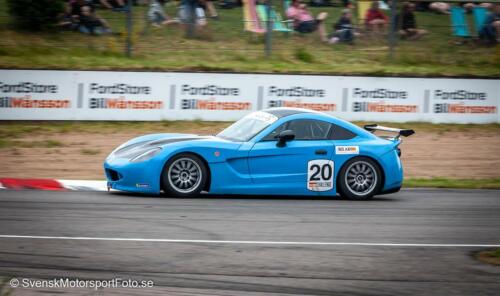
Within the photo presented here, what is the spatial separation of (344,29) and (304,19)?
46.0 inches

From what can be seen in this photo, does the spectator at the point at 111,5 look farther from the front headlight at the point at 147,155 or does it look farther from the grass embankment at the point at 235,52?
the front headlight at the point at 147,155

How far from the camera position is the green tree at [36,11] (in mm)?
20469

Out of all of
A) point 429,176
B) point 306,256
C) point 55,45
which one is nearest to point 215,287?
point 306,256

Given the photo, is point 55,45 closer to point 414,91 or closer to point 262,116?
point 414,91

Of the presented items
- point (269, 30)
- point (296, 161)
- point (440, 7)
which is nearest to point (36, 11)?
point (269, 30)

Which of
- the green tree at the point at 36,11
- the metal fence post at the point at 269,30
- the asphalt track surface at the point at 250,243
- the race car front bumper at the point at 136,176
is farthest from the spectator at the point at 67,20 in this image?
the race car front bumper at the point at 136,176

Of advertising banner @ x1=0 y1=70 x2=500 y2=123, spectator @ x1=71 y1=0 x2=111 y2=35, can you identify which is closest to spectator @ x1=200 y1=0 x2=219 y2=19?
spectator @ x1=71 y1=0 x2=111 y2=35

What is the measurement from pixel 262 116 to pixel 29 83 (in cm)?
761

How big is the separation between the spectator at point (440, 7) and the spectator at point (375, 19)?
142 cm

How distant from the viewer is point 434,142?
18.3 m

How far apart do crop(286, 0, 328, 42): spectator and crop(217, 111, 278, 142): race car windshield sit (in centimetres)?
1009

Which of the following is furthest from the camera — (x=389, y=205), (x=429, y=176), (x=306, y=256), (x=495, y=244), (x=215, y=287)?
(x=429, y=176)

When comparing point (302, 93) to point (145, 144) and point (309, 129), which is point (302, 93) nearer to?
point (309, 129)

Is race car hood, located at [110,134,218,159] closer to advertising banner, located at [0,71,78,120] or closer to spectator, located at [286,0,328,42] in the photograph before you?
advertising banner, located at [0,71,78,120]
